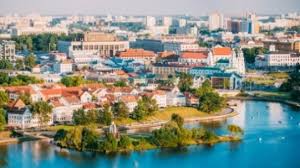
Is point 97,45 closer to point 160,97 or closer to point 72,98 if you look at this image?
point 160,97

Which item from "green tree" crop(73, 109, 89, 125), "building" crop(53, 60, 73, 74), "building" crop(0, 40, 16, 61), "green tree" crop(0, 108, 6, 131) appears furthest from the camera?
"building" crop(0, 40, 16, 61)

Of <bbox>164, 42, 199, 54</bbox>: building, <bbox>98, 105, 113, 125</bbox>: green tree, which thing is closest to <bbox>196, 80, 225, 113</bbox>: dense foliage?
<bbox>98, 105, 113, 125</bbox>: green tree

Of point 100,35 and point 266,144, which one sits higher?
point 100,35

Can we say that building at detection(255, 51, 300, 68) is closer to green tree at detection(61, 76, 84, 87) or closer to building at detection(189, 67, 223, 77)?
building at detection(189, 67, 223, 77)

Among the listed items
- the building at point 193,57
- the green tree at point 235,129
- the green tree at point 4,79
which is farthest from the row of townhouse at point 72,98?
the building at point 193,57

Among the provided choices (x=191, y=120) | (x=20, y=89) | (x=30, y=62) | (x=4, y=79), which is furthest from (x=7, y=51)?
(x=191, y=120)

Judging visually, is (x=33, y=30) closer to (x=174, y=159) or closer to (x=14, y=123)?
(x=14, y=123)

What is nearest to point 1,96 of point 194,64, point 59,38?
point 194,64
